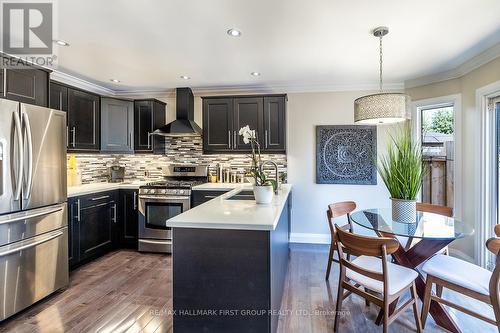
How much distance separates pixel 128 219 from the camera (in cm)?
388

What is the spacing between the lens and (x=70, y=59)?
3066mm

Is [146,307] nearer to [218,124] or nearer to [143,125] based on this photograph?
[218,124]

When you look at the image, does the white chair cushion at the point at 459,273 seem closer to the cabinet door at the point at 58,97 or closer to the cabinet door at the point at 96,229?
the cabinet door at the point at 96,229

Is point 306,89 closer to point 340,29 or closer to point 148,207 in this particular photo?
point 340,29

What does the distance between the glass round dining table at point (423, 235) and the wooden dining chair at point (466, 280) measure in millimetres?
100

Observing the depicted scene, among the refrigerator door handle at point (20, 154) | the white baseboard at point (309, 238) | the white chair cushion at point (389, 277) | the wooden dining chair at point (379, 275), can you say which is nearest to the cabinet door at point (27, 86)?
the refrigerator door handle at point (20, 154)

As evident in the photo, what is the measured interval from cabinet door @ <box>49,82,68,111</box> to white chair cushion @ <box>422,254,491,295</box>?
13.9 ft

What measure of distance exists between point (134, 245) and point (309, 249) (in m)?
2.59

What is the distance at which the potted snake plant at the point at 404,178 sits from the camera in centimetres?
219

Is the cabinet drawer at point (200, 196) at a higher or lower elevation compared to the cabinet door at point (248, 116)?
lower

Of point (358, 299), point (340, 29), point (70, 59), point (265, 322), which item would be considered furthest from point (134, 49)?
point (358, 299)

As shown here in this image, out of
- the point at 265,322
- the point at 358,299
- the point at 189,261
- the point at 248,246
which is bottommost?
the point at 358,299

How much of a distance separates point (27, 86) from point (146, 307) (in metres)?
2.31

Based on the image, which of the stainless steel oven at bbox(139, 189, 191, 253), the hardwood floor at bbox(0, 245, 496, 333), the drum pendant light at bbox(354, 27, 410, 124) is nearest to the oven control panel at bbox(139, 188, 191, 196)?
the stainless steel oven at bbox(139, 189, 191, 253)
